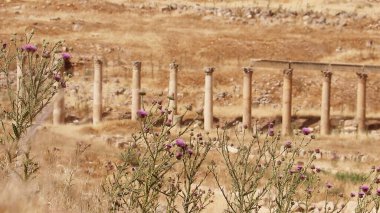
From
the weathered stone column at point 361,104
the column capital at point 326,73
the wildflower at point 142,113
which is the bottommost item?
the weathered stone column at point 361,104

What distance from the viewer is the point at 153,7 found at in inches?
2216

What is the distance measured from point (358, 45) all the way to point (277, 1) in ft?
43.1

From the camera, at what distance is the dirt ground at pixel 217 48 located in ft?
119

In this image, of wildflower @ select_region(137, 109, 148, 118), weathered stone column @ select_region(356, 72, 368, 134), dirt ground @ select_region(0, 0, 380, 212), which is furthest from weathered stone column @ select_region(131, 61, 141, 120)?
wildflower @ select_region(137, 109, 148, 118)

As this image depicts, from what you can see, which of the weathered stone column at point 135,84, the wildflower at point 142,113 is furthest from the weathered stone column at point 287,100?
the wildflower at point 142,113

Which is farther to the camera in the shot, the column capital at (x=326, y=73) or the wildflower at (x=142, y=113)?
the column capital at (x=326, y=73)

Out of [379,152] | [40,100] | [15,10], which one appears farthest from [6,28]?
[40,100]

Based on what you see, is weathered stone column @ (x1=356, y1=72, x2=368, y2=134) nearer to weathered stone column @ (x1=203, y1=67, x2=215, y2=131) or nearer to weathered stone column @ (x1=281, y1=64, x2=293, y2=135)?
weathered stone column @ (x1=281, y1=64, x2=293, y2=135)

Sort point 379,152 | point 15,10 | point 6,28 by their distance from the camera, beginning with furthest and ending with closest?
point 15,10 < point 6,28 < point 379,152

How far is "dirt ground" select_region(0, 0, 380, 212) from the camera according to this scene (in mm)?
36406

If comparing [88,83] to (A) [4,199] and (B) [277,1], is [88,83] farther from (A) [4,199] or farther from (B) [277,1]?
(A) [4,199]

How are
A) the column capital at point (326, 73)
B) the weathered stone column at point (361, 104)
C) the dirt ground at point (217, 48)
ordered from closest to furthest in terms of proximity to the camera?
1. the column capital at point (326, 73)
2. the weathered stone column at point (361, 104)
3. the dirt ground at point (217, 48)

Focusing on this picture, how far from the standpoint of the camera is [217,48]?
46062mm

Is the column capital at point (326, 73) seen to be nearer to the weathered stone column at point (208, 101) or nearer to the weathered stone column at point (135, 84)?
the weathered stone column at point (208, 101)
